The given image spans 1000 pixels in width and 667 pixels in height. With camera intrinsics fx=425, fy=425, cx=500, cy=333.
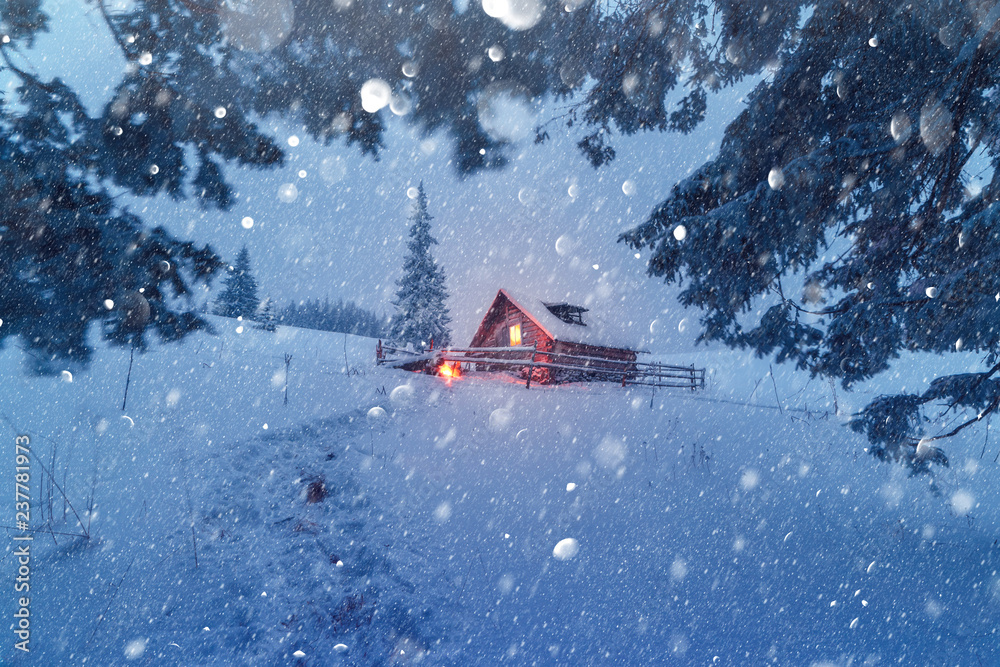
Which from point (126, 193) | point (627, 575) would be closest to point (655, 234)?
point (627, 575)

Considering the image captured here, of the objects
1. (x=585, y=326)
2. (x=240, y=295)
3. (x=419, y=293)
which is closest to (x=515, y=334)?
(x=585, y=326)

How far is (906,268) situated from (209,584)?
784 cm

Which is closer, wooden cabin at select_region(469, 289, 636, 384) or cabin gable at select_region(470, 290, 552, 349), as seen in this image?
wooden cabin at select_region(469, 289, 636, 384)

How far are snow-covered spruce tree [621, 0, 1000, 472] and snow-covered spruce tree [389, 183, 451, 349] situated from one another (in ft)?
69.9

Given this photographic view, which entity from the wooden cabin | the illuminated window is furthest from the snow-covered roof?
the illuminated window

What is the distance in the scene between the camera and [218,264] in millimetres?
6023

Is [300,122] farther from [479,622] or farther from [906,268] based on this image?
[906,268]

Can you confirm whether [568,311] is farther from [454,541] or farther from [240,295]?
[240,295]

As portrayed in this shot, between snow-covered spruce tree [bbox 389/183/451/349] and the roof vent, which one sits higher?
snow-covered spruce tree [bbox 389/183/451/349]

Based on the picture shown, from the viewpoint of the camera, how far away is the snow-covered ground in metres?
3.45

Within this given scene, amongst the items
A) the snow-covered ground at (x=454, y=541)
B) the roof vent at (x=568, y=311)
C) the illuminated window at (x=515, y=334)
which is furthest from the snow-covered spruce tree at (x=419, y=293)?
the snow-covered ground at (x=454, y=541)

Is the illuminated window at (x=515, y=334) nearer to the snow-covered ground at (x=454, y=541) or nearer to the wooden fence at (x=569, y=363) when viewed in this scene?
the wooden fence at (x=569, y=363)

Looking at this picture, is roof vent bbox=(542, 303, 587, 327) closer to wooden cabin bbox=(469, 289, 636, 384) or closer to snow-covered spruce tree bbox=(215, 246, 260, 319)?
wooden cabin bbox=(469, 289, 636, 384)

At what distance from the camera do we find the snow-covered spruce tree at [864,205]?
12.0 ft
